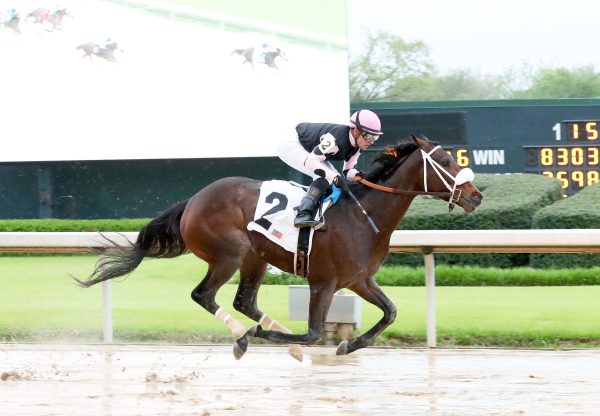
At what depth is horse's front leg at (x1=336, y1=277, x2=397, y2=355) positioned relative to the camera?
673cm

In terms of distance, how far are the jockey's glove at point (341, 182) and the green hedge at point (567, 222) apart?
14.4 feet

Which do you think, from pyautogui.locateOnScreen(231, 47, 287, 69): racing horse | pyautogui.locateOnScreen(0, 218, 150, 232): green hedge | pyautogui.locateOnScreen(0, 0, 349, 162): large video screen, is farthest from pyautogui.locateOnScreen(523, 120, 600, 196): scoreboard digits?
pyautogui.locateOnScreen(231, 47, 287, 69): racing horse

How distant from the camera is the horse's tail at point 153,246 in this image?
7.26 metres

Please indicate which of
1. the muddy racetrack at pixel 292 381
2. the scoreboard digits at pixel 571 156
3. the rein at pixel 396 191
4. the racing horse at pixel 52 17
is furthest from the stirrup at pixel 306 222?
the racing horse at pixel 52 17

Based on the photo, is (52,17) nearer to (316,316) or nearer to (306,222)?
(306,222)

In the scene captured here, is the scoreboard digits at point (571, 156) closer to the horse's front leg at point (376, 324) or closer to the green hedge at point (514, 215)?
the green hedge at point (514, 215)

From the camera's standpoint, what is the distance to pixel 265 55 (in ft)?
55.6

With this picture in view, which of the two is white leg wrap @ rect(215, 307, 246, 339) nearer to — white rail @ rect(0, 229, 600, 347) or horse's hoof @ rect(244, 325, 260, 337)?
horse's hoof @ rect(244, 325, 260, 337)

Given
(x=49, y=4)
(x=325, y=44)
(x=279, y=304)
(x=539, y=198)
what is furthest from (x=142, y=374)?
(x=49, y=4)

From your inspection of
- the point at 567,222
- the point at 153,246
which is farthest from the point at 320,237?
the point at 567,222

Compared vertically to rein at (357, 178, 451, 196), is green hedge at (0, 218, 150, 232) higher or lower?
lower

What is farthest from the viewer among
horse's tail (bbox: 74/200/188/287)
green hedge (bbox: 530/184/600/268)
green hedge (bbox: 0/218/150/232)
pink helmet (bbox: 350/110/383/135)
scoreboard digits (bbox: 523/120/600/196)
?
green hedge (bbox: 0/218/150/232)

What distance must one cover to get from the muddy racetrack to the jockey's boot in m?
0.88

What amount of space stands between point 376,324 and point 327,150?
3.55 ft
